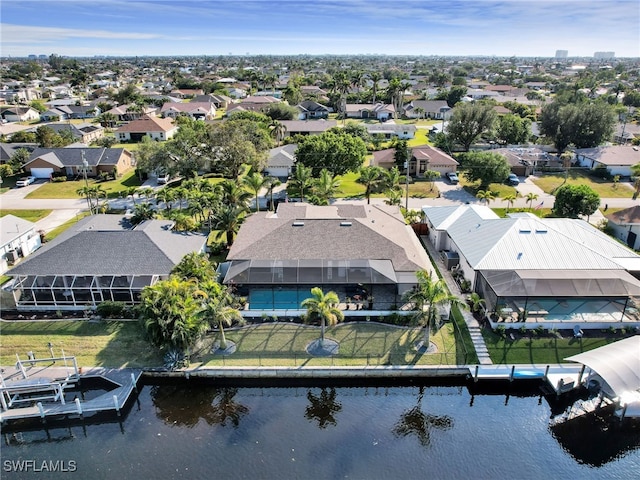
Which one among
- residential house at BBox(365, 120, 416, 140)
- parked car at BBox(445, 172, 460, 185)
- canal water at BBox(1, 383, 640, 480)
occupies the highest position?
residential house at BBox(365, 120, 416, 140)

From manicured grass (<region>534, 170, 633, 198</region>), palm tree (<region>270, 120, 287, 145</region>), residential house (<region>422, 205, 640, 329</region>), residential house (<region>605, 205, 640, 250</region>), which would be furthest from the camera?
palm tree (<region>270, 120, 287, 145</region>)

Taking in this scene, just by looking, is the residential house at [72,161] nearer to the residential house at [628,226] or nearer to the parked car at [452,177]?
the parked car at [452,177]

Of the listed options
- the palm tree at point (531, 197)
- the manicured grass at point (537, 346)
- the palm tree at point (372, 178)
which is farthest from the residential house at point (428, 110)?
the manicured grass at point (537, 346)

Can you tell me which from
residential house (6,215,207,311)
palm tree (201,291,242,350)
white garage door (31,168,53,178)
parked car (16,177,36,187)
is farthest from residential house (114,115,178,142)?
palm tree (201,291,242,350)

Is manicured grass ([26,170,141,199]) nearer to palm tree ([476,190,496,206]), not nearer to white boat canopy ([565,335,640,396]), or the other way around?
palm tree ([476,190,496,206])

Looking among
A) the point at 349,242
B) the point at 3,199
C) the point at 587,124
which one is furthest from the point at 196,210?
the point at 587,124

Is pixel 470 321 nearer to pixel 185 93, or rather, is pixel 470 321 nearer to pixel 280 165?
pixel 280 165
